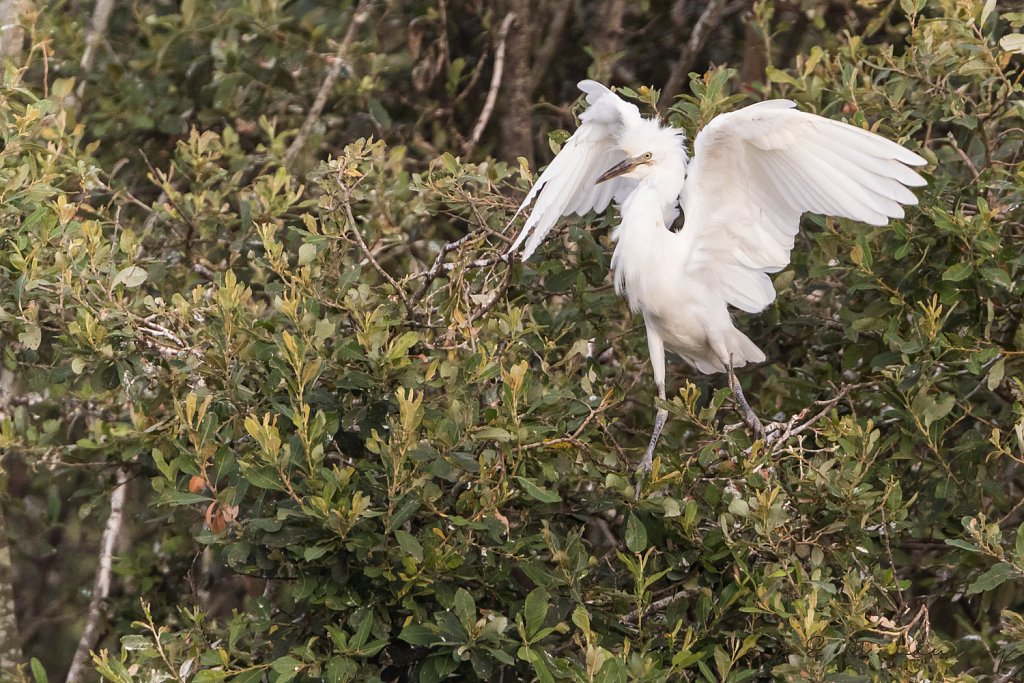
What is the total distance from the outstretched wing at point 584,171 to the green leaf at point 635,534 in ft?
2.37

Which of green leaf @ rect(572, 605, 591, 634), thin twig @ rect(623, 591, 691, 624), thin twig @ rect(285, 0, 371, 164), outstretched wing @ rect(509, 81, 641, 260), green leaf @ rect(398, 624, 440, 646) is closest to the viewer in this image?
green leaf @ rect(572, 605, 591, 634)

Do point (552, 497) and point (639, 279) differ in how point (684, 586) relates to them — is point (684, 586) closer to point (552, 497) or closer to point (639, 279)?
point (552, 497)

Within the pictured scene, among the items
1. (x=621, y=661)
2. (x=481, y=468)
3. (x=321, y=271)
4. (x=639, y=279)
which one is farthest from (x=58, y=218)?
(x=621, y=661)

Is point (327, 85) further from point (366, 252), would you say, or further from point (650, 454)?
point (650, 454)

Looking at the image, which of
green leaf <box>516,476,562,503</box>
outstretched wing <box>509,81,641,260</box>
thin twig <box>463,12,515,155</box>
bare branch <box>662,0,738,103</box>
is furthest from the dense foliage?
bare branch <box>662,0,738,103</box>

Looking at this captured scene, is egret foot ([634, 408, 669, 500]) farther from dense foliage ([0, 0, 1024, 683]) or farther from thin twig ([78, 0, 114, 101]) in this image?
thin twig ([78, 0, 114, 101])

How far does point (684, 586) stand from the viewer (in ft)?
9.70

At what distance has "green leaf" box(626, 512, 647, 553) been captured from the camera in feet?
9.04

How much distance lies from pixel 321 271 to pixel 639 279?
86 centimetres

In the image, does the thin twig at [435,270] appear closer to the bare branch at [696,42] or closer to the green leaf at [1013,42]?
the green leaf at [1013,42]

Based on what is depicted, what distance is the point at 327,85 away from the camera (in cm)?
430

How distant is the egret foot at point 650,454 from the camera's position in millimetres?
2814

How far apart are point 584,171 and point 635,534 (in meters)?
1.24

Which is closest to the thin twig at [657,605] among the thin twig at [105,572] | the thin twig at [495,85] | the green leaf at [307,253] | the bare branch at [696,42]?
the green leaf at [307,253]
